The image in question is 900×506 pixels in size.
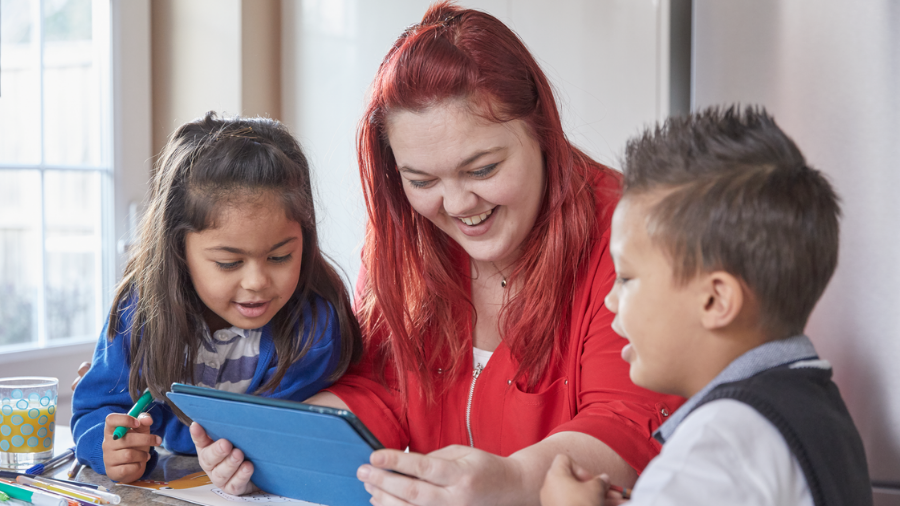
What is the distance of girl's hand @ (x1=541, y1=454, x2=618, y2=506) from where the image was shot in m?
0.72

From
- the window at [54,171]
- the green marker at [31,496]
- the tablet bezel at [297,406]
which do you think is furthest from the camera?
the window at [54,171]

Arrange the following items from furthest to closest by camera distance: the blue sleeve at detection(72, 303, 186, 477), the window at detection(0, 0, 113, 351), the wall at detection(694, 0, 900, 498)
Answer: the window at detection(0, 0, 113, 351) → the wall at detection(694, 0, 900, 498) → the blue sleeve at detection(72, 303, 186, 477)

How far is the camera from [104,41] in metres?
2.22

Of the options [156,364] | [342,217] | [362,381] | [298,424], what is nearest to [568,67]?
[342,217]

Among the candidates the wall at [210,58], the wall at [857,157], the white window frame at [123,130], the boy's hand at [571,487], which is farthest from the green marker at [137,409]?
the wall at [210,58]

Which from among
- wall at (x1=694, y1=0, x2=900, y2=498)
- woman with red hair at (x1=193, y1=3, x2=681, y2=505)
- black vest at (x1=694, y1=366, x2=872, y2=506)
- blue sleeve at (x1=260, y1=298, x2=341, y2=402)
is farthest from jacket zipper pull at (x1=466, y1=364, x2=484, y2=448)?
wall at (x1=694, y1=0, x2=900, y2=498)

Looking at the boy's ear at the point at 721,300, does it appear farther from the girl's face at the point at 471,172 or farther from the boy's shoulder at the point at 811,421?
the girl's face at the point at 471,172

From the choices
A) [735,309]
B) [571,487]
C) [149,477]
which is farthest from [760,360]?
[149,477]

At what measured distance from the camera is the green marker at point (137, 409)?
3.20ft

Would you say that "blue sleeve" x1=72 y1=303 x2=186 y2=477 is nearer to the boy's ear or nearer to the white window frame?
the boy's ear

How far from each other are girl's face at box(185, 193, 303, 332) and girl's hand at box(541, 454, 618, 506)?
543 millimetres

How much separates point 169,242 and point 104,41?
1.36 meters

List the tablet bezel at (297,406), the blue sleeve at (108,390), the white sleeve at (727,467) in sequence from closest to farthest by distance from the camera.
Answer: the white sleeve at (727,467), the tablet bezel at (297,406), the blue sleeve at (108,390)

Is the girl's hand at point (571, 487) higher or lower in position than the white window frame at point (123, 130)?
lower
